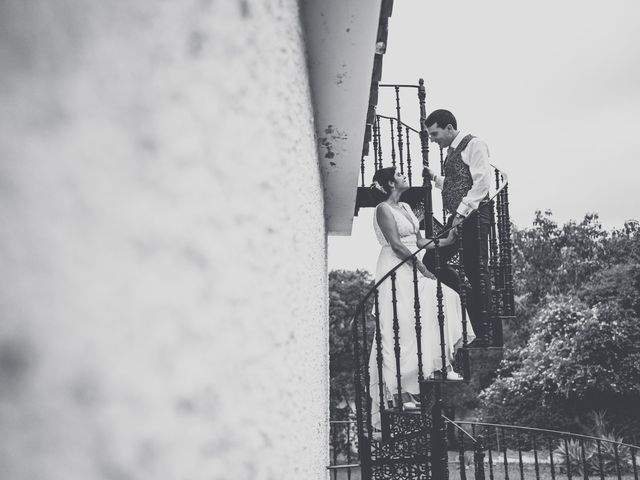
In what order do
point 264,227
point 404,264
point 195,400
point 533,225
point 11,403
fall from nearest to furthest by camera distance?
point 11,403
point 195,400
point 264,227
point 404,264
point 533,225

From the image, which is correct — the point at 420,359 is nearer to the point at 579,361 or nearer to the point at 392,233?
the point at 392,233

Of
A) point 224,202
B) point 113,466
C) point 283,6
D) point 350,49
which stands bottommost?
point 113,466

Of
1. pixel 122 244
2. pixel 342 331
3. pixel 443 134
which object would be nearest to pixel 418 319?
pixel 443 134

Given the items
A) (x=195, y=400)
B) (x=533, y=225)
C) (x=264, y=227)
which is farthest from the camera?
(x=533, y=225)

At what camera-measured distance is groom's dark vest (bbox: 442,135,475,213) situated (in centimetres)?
464

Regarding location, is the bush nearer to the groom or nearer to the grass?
the grass

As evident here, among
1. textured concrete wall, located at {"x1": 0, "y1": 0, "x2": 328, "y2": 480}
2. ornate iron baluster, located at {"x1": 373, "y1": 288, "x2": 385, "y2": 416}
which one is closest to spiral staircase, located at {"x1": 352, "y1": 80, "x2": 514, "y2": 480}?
ornate iron baluster, located at {"x1": 373, "y1": 288, "x2": 385, "y2": 416}

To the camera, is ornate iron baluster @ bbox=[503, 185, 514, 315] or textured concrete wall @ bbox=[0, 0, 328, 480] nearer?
textured concrete wall @ bbox=[0, 0, 328, 480]

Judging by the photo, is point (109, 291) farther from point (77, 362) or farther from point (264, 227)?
point (264, 227)

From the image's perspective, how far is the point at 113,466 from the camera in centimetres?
26

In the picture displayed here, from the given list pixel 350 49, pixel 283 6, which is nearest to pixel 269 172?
pixel 283 6

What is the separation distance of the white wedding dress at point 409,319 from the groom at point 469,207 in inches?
7.5

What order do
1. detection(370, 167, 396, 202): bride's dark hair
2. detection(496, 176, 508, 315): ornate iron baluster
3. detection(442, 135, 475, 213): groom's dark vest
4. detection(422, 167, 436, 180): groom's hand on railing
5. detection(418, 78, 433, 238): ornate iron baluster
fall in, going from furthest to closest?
detection(418, 78, 433, 238): ornate iron baluster < detection(422, 167, 436, 180): groom's hand on railing < detection(496, 176, 508, 315): ornate iron baluster < detection(370, 167, 396, 202): bride's dark hair < detection(442, 135, 475, 213): groom's dark vest

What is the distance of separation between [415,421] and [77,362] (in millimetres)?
5926
